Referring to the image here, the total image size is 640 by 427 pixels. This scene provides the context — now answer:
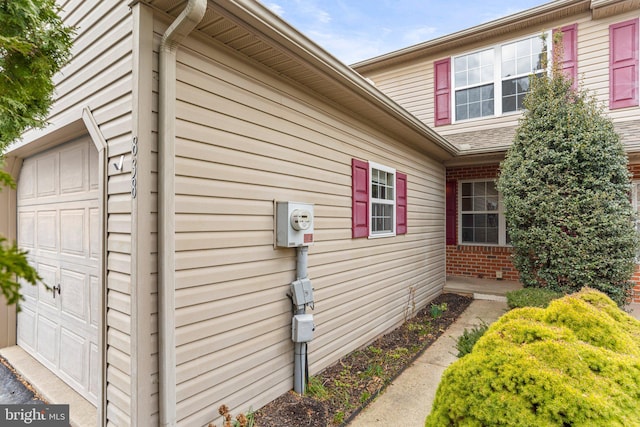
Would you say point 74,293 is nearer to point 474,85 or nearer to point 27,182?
point 27,182

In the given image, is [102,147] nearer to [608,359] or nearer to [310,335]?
[310,335]

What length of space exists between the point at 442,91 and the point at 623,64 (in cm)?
330

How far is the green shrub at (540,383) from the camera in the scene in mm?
1513

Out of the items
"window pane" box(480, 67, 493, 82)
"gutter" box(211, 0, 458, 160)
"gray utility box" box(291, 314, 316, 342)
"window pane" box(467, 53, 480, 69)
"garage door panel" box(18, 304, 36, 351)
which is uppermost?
"window pane" box(467, 53, 480, 69)

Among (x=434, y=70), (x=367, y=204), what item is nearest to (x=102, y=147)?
(x=367, y=204)

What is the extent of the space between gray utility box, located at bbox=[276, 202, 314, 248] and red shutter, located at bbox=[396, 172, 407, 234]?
273 cm

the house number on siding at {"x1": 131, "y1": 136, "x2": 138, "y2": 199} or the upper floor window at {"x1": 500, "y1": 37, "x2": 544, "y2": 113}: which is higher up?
the upper floor window at {"x1": 500, "y1": 37, "x2": 544, "y2": 113}

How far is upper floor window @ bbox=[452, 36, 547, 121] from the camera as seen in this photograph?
705cm

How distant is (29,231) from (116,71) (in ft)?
9.86

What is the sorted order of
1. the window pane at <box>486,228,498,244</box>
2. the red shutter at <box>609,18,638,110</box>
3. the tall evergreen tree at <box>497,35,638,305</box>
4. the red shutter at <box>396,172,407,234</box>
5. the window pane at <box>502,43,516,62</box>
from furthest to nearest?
the window pane at <box>486,228,498,244</box>, the window pane at <box>502,43,516,62</box>, the red shutter at <box>609,18,638,110</box>, the red shutter at <box>396,172,407,234</box>, the tall evergreen tree at <box>497,35,638,305</box>

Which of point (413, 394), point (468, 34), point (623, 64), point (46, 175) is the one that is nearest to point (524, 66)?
point (468, 34)

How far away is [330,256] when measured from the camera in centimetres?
382

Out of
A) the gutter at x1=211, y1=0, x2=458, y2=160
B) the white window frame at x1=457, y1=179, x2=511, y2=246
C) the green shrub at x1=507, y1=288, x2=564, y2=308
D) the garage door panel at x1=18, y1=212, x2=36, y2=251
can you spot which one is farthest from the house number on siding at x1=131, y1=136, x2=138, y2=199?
the white window frame at x1=457, y1=179, x2=511, y2=246

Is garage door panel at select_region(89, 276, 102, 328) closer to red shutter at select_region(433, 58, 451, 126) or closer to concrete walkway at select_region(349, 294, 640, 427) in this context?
concrete walkway at select_region(349, 294, 640, 427)
